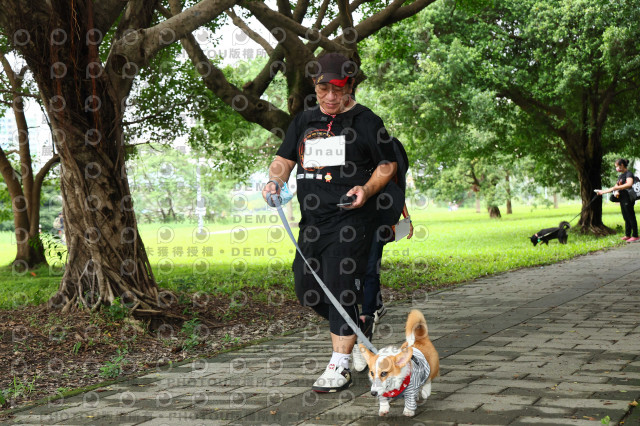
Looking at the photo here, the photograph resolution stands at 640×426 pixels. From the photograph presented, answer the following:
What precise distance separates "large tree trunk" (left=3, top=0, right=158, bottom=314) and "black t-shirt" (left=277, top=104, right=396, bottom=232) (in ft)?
10.7

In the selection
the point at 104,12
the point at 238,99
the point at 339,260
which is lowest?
the point at 339,260

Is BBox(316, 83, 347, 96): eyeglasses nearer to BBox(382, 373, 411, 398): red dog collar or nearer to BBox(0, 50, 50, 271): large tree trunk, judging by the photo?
BBox(382, 373, 411, 398): red dog collar

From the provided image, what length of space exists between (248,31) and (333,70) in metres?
9.84

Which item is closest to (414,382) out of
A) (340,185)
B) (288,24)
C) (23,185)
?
(340,185)

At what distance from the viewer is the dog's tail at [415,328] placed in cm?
401

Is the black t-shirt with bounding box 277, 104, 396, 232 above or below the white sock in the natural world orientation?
above

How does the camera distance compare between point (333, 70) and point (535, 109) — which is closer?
point (333, 70)

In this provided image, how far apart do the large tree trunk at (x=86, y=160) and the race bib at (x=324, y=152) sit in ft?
10.9

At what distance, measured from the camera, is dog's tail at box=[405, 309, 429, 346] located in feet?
13.2

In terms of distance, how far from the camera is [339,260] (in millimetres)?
4730

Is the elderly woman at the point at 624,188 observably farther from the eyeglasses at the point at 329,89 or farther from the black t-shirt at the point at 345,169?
the eyeglasses at the point at 329,89

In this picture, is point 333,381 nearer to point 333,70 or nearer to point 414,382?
point 414,382

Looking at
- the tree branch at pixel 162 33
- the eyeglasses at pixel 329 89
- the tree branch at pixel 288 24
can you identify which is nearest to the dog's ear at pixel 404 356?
the eyeglasses at pixel 329 89

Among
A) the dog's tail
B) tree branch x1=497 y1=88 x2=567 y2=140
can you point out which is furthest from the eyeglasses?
tree branch x1=497 y1=88 x2=567 y2=140
